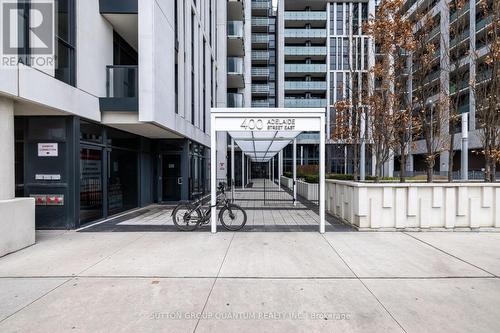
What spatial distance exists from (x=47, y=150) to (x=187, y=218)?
4.31 meters

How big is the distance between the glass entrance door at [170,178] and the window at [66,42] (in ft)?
21.0

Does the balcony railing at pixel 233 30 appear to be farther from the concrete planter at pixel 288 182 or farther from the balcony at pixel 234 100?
the concrete planter at pixel 288 182

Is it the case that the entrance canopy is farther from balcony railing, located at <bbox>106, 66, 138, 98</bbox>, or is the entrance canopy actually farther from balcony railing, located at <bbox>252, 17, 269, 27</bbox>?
balcony railing, located at <bbox>252, 17, 269, 27</bbox>

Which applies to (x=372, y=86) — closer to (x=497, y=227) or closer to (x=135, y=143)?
(x=497, y=227)

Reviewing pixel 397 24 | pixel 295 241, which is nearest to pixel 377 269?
pixel 295 241

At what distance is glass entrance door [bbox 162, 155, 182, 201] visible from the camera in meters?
A: 14.3

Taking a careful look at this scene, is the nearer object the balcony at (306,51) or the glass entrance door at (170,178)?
the glass entrance door at (170,178)

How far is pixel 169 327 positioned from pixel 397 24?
11037 mm

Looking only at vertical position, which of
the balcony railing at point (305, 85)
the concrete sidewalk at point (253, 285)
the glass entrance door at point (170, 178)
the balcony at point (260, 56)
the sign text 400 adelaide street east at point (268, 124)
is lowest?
the concrete sidewalk at point (253, 285)

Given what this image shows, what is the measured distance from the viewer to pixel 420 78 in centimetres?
987

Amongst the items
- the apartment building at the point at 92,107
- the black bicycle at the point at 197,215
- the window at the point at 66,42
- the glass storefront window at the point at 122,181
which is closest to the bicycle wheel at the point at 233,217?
the black bicycle at the point at 197,215

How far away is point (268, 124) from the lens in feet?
27.1

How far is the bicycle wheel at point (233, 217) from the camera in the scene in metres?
8.18

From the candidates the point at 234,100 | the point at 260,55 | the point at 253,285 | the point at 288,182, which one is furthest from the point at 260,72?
the point at 253,285
